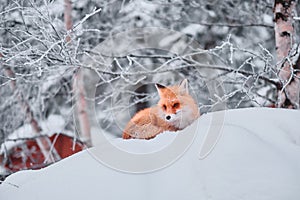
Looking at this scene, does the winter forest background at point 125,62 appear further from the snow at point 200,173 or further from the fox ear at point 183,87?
the snow at point 200,173

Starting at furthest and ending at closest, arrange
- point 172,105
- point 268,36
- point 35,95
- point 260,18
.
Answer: point 268,36
point 35,95
point 260,18
point 172,105

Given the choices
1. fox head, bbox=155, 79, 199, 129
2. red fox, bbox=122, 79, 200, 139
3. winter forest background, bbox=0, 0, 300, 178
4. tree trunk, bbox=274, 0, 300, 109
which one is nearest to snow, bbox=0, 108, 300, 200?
red fox, bbox=122, 79, 200, 139

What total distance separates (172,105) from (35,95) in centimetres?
413

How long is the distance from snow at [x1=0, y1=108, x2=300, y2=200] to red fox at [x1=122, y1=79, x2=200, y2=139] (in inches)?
26.0

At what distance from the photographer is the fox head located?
310 cm

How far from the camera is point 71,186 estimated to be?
1910 mm

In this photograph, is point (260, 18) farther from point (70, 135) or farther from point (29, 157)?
point (29, 157)

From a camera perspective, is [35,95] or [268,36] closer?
[35,95]

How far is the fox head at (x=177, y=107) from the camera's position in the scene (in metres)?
3.10

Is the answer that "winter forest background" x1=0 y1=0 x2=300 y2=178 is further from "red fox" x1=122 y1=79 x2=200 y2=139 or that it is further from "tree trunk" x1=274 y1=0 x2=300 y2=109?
"red fox" x1=122 y1=79 x2=200 y2=139

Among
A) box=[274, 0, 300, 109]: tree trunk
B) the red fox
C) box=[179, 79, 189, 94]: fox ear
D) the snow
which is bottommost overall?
the snow

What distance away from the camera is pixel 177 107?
10.4 feet

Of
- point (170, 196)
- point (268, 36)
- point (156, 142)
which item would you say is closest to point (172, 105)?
point (156, 142)

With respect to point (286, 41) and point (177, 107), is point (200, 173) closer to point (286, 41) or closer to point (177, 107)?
point (177, 107)
